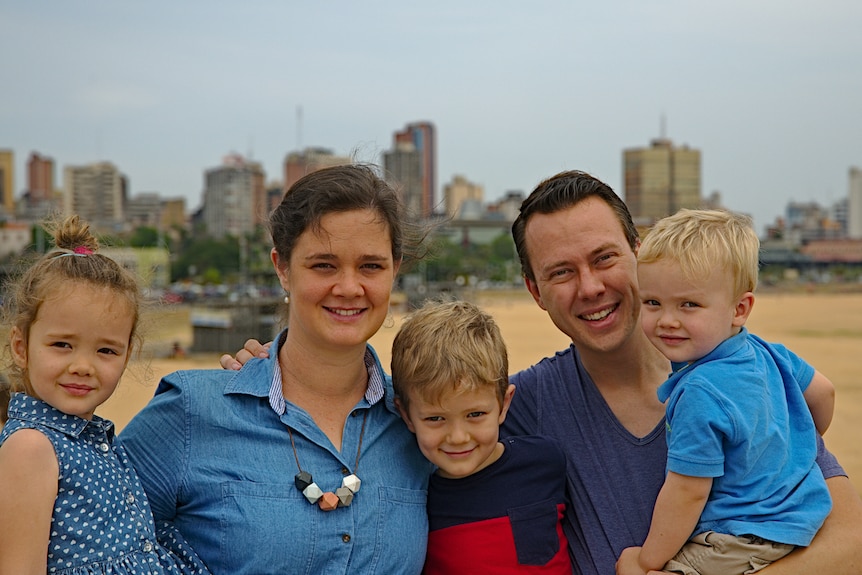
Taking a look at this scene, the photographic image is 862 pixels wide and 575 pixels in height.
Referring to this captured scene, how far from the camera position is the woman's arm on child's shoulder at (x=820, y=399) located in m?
2.94

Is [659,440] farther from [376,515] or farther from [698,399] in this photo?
[376,515]

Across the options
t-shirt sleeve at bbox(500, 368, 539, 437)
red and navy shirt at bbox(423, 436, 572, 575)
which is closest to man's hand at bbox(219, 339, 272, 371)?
red and navy shirt at bbox(423, 436, 572, 575)

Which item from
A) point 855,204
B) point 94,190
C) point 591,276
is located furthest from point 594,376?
point 855,204

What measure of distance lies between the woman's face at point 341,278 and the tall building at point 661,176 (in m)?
121

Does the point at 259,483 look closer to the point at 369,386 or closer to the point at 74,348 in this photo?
the point at 369,386

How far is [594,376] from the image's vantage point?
3.38 m

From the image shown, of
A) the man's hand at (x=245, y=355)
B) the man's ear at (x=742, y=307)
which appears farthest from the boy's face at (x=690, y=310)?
the man's hand at (x=245, y=355)

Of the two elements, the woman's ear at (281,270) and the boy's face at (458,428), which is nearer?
the boy's face at (458,428)

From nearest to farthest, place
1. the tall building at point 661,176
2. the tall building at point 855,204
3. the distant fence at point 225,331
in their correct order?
the distant fence at point 225,331 < the tall building at point 661,176 < the tall building at point 855,204

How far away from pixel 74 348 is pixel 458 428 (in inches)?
48.2

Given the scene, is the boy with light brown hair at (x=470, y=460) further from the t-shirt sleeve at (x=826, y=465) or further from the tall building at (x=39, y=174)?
the tall building at (x=39, y=174)

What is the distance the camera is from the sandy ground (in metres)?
14.7

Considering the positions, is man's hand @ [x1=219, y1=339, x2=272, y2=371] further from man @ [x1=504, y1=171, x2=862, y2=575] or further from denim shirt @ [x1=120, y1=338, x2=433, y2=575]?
man @ [x1=504, y1=171, x2=862, y2=575]

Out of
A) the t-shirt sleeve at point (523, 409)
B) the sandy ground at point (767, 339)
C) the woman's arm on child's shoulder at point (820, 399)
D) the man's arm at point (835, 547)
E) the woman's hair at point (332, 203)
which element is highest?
the woman's hair at point (332, 203)
